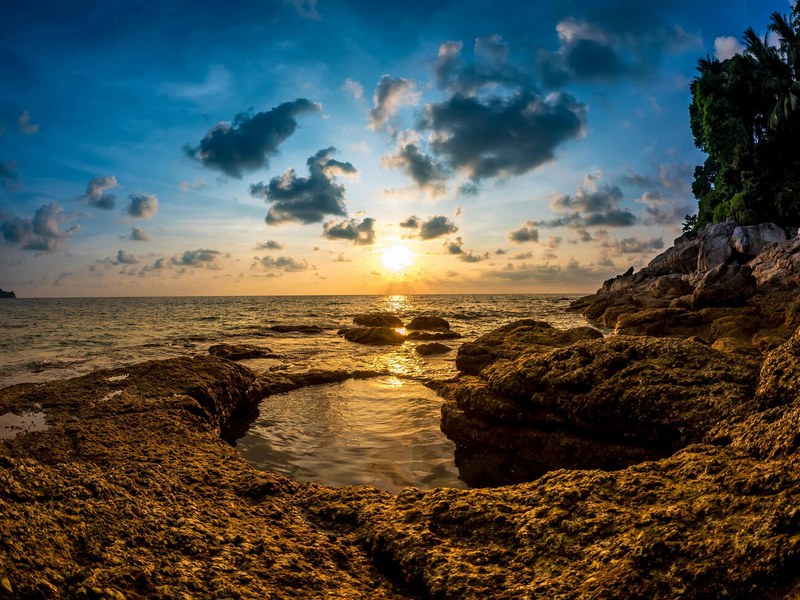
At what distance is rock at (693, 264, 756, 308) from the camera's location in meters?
25.7

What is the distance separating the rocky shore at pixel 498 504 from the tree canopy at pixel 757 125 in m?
43.3

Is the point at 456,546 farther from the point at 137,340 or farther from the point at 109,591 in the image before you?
the point at 137,340

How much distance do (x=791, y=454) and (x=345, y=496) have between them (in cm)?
373

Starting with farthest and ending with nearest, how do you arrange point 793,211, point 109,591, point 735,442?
point 793,211, point 735,442, point 109,591

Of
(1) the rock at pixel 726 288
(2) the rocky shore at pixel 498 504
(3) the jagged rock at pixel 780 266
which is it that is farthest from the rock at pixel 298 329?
(3) the jagged rock at pixel 780 266

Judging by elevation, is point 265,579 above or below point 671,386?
below

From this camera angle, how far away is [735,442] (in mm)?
3723

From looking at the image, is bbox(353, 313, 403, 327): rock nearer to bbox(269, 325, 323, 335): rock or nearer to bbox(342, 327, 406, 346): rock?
bbox(269, 325, 323, 335): rock

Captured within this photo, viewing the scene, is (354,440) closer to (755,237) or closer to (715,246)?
(755,237)

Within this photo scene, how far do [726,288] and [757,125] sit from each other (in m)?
33.6

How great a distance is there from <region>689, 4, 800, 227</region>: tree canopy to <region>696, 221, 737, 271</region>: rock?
2.24 m

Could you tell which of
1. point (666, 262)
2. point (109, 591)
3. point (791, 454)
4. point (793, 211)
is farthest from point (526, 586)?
point (666, 262)

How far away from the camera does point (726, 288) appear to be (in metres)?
25.7

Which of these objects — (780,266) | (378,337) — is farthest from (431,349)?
(780,266)
